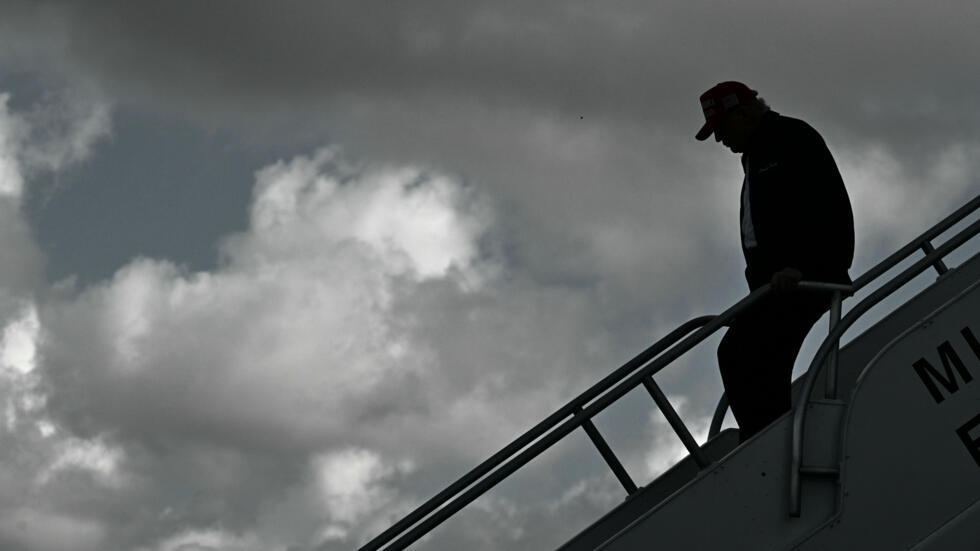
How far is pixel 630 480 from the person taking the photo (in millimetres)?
5480

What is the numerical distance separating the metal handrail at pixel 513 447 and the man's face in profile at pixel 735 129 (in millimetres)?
986

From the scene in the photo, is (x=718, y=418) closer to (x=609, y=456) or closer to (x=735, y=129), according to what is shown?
(x=609, y=456)

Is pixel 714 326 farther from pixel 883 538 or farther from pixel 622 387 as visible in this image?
pixel 883 538

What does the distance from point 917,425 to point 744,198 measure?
1352 millimetres

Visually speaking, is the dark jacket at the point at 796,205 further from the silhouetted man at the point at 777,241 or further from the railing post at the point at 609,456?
the railing post at the point at 609,456

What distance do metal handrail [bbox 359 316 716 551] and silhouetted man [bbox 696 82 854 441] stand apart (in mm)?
400

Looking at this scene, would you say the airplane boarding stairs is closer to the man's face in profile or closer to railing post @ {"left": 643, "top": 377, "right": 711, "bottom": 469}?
railing post @ {"left": 643, "top": 377, "right": 711, "bottom": 469}

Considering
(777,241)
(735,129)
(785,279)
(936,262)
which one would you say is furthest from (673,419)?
(936,262)

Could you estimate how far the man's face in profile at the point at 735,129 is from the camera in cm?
521

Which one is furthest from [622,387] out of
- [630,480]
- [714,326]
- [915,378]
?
[915,378]

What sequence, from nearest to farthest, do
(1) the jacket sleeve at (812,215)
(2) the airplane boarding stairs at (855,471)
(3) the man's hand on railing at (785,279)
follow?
(2) the airplane boarding stairs at (855,471) < (3) the man's hand on railing at (785,279) < (1) the jacket sleeve at (812,215)

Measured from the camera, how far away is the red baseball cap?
5.20 m

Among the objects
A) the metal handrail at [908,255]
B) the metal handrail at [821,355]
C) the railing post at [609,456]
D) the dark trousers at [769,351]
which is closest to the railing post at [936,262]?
the metal handrail at [908,255]

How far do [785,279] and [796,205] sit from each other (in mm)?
419
